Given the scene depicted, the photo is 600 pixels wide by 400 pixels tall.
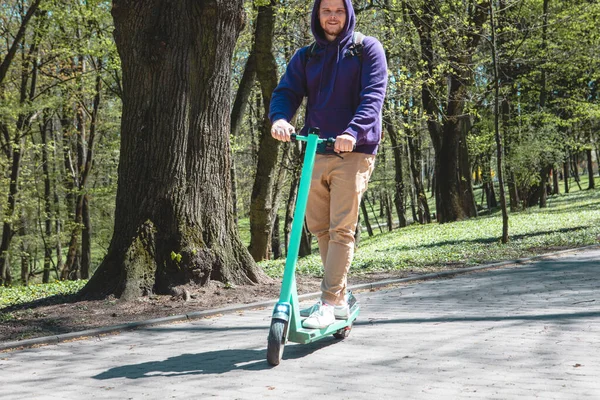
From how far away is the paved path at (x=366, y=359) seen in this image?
362 centimetres

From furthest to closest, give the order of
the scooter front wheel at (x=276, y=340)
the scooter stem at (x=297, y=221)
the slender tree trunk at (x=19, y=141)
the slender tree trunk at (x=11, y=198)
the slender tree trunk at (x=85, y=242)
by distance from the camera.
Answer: the slender tree trunk at (x=85, y=242) < the slender tree trunk at (x=11, y=198) < the slender tree trunk at (x=19, y=141) < the scooter stem at (x=297, y=221) < the scooter front wheel at (x=276, y=340)

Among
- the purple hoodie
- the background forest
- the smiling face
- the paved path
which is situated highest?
the background forest

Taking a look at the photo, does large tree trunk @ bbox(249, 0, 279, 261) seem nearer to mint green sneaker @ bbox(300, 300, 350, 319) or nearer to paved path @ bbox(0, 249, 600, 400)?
paved path @ bbox(0, 249, 600, 400)

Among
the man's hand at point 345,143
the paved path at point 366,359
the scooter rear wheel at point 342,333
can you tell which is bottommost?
the paved path at point 366,359

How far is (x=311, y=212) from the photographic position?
16.0ft

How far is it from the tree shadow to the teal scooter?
15cm

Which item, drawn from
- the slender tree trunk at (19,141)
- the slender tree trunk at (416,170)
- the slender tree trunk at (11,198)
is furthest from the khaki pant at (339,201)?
the slender tree trunk at (416,170)

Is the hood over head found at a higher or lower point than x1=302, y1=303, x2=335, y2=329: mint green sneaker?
higher

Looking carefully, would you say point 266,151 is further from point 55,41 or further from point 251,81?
point 55,41

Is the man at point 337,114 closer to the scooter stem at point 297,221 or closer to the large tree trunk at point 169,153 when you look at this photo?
the scooter stem at point 297,221

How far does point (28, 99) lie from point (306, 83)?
1895 cm

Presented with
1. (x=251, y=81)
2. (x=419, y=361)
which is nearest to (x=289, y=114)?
(x=419, y=361)

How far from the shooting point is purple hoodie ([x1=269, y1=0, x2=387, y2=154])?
4633 millimetres

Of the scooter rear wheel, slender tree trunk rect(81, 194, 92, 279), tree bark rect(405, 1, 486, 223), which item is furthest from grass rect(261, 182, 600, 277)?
slender tree trunk rect(81, 194, 92, 279)
